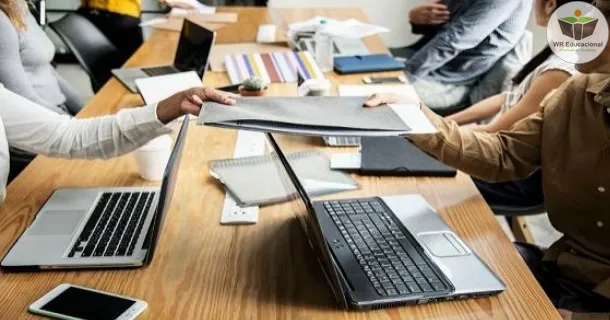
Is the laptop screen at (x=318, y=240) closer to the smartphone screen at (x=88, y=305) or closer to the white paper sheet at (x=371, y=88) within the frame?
the smartphone screen at (x=88, y=305)

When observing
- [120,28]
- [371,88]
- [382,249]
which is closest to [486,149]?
[382,249]

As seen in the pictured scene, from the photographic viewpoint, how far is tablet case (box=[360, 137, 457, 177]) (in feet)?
4.30

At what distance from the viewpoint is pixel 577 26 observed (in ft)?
4.36

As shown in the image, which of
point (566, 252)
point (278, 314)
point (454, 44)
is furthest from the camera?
point (454, 44)

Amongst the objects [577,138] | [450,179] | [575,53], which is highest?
[575,53]

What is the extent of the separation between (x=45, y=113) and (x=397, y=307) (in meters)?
0.92

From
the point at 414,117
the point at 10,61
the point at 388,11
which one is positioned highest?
the point at 414,117

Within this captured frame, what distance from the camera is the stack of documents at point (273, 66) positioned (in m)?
1.98

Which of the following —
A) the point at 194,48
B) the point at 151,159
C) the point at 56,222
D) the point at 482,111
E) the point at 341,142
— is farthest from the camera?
the point at 482,111

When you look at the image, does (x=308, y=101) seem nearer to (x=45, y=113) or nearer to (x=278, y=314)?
(x=278, y=314)

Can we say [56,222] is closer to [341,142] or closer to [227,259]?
[227,259]

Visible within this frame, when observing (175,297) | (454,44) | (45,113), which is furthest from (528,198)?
(45,113)

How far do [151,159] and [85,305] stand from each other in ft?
1.50

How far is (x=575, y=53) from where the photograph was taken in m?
1.34
